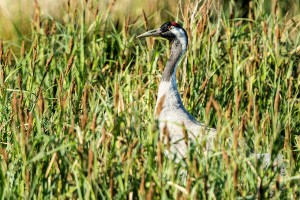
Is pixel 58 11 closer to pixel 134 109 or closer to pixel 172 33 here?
pixel 172 33

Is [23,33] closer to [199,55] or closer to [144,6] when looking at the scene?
[144,6]

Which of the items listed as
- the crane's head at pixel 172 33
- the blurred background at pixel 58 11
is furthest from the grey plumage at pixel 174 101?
the blurred background at pixel 58 11

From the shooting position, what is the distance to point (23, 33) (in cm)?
693

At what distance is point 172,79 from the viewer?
215 inches

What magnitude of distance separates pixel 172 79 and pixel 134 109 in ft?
3.21

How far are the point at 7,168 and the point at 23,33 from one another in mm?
3047

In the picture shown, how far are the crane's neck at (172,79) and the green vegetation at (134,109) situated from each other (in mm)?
163

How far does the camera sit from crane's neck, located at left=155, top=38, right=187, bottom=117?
17.5 feet

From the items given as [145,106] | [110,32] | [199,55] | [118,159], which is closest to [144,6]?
[110,32]

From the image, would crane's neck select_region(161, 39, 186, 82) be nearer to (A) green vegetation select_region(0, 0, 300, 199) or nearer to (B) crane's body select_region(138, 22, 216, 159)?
(B) crane's body select_region(138, 22, 216, 159)

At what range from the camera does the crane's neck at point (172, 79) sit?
534cm

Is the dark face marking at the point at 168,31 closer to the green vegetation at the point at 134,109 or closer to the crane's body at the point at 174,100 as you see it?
the crane's body at the point at 174,100

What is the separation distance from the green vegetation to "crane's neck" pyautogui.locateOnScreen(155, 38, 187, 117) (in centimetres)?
16

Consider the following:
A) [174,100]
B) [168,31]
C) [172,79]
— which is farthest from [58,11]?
[174,100]
